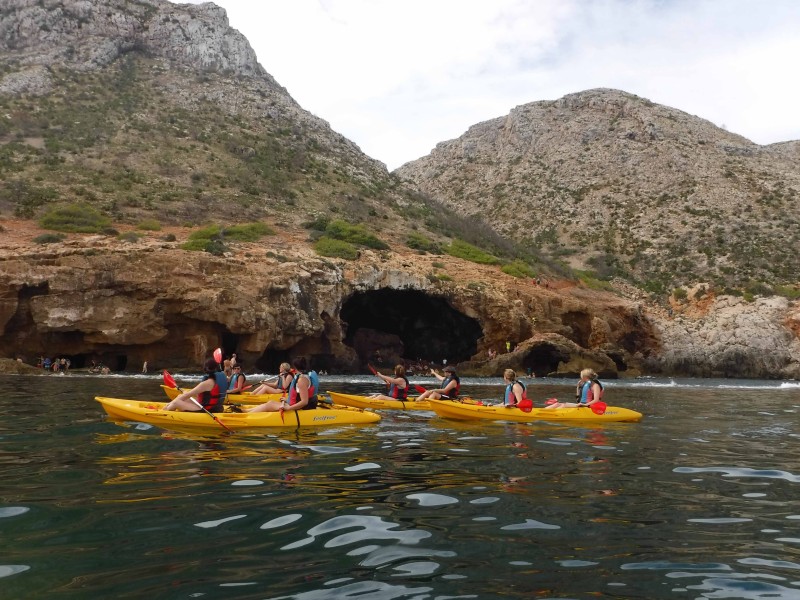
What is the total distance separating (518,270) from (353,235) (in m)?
11.0

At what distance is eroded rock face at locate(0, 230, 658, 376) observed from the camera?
29.3 m

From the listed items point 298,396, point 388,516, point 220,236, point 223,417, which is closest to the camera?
point 388,516

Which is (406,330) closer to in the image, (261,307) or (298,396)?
(261,307)

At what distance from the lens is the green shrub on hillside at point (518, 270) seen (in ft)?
141

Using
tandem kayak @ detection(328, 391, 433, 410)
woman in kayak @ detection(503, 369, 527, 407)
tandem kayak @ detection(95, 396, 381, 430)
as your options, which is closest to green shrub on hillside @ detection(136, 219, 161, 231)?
tandem kayak @ detection(328, 391, 433, 410)

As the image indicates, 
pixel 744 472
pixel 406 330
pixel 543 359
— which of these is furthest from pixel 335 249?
pixel 744 472

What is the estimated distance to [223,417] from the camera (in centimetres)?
1137

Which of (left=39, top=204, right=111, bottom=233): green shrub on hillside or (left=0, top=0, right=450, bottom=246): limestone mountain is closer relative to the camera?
(left=39, top=204, right=111, bottom=233): green shrub on hillside

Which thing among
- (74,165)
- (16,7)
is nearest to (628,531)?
(74,165)

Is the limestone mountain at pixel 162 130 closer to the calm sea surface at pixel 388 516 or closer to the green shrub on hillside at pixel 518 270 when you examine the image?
the green shrub on hillside at pixel 518 270

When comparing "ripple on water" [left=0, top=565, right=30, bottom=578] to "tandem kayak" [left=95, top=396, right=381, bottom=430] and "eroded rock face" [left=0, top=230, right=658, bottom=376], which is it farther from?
"eroded rock face" [left=0, top=230, right=658, bottom=376]

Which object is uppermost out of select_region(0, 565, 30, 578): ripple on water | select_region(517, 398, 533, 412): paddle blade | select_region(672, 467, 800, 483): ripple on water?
select_region(517, 398, 533, 412): paddle blade

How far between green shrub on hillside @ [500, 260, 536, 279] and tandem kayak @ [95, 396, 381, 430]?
1241 inches

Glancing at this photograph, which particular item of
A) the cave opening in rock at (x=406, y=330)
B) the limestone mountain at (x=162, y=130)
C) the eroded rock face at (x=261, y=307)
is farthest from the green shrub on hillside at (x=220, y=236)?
the cave opening in rock at (x=406, y=330)
